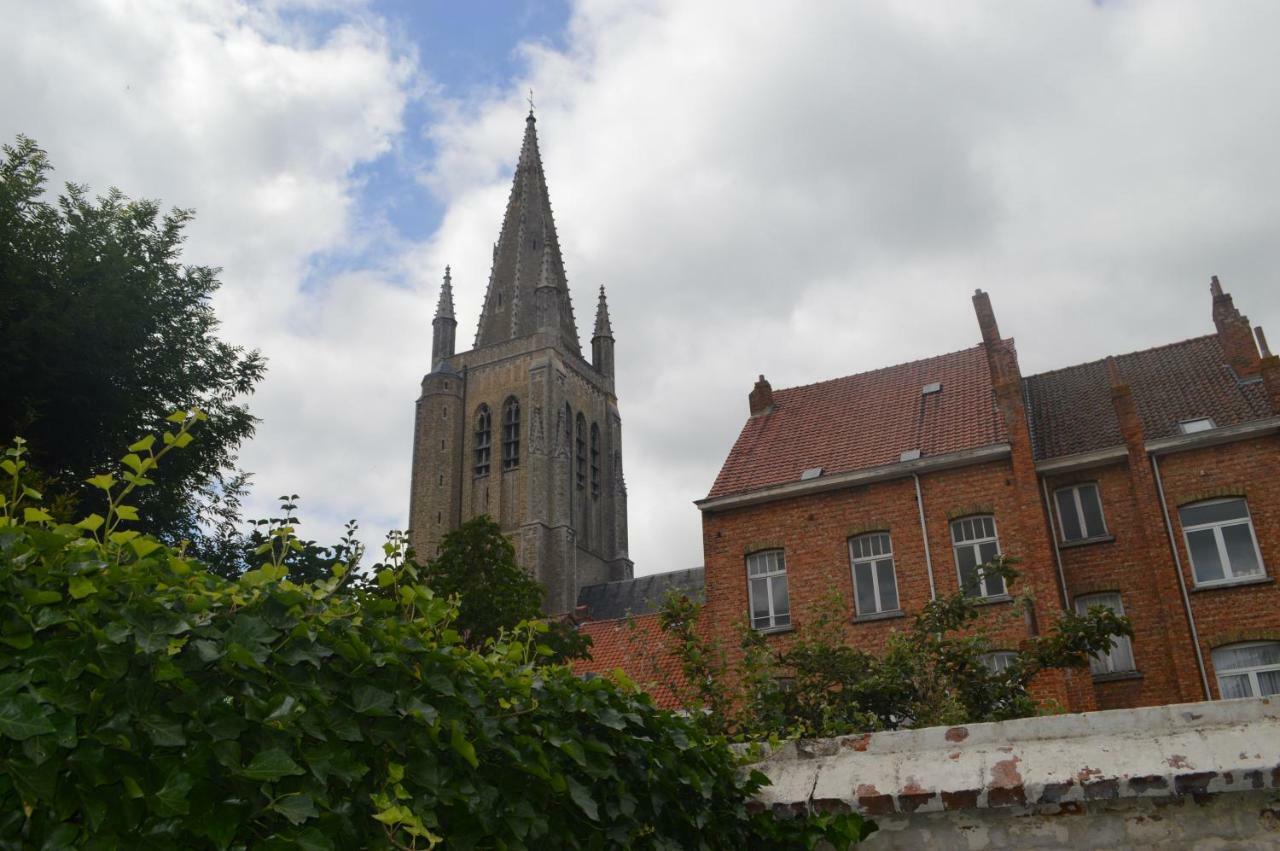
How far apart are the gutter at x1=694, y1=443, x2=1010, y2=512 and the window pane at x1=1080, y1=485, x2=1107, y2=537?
6.71 ft

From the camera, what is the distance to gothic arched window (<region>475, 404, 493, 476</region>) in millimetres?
68125

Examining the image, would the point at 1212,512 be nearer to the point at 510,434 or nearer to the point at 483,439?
the point at 510,434

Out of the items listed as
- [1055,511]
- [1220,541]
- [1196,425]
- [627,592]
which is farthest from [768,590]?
[627,592]

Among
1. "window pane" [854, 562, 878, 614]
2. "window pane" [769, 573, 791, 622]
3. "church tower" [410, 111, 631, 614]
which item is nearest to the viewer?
"window pane" [854, 562, 878, 614]

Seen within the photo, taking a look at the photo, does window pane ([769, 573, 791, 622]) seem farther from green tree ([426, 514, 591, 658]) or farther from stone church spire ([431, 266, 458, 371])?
stone church spire ([431, 266, 458, 371])

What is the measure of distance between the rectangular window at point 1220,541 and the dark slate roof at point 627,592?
41.9 m

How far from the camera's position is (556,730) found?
4.89 metres

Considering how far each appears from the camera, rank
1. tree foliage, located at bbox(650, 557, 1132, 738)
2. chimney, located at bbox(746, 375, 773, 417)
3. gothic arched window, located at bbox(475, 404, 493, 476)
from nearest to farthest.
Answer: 1. tree foliage, located at bbox(650, 557, 1132, 738)
2. chimney, located at bbox(746, 375, 773, 417)
3. gothic arched window, located at bbox(475, 404, 493, 476)

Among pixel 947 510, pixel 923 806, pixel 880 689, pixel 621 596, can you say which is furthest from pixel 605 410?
→ pixel 923 806

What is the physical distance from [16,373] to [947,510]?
18.6 m

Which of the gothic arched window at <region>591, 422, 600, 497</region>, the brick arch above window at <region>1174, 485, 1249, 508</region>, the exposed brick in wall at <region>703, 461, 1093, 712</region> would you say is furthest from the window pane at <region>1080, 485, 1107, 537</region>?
the gothic arched window at <region>591, 422, 600, 497</region>

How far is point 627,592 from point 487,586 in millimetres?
39222

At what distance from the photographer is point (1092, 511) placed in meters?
21.8

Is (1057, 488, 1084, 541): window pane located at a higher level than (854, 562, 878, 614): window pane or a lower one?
higher
